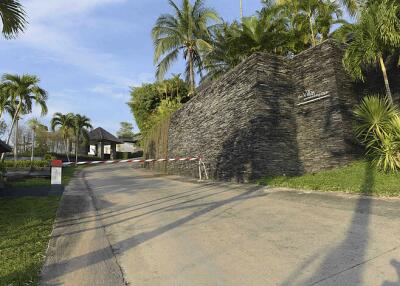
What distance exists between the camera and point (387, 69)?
12812 millimetres

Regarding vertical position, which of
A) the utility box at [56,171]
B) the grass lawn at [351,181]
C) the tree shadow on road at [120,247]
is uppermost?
the utility box at [56,171]

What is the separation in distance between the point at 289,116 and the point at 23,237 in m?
10.3

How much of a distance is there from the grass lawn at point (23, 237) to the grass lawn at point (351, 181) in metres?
6.63

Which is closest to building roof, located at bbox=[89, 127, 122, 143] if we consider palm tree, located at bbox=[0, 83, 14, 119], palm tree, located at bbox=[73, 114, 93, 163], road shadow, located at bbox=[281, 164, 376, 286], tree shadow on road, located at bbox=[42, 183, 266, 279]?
palm tree, located at bbox=[73, 114, 93, 163]

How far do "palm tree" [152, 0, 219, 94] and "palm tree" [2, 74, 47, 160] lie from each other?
9937 mm

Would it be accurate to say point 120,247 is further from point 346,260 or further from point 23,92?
point 23,92

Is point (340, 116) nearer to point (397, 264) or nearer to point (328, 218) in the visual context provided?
point (328, 218)

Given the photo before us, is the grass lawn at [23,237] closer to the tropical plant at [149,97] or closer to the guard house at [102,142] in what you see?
the tropical plant at [149,97]

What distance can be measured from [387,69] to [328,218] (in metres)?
8.24

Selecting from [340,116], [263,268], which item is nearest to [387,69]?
[340,116]

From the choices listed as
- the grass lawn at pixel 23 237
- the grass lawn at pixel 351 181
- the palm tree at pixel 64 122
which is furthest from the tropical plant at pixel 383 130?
the palm tree at pixel 64 122

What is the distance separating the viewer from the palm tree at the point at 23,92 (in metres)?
27.6

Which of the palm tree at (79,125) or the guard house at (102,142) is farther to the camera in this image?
the guard house at (102,142)

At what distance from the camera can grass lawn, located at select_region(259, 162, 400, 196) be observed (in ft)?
28.2
